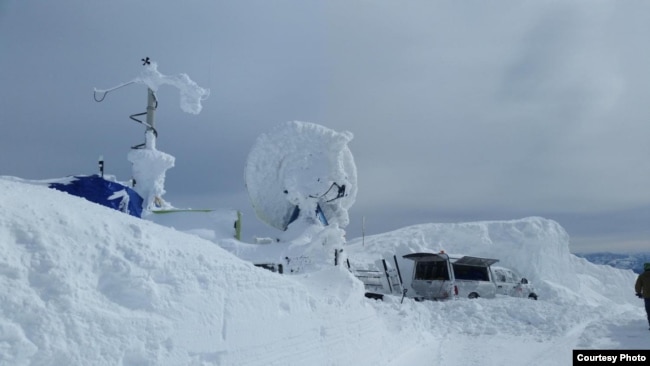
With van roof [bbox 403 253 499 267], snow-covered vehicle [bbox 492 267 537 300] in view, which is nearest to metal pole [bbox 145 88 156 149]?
van roof [bbox 403 253 499 267]

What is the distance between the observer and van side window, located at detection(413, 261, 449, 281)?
57.9 ft

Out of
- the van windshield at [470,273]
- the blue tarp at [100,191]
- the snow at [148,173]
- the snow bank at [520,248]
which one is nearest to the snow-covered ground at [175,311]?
the blue tarp at [100,191]

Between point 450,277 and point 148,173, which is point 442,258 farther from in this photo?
point 148,173

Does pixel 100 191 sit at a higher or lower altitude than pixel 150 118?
lower

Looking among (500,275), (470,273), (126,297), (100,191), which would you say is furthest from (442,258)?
(126,297)

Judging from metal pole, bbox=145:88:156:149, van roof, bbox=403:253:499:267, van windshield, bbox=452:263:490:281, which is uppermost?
metal pole, bbox=145:88:156:149

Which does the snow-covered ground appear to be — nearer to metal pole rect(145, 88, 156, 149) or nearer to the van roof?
the van roof

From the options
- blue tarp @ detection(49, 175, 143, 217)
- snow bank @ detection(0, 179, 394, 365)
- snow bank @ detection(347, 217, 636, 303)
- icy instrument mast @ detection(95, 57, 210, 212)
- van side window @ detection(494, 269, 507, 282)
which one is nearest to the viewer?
snow bank @ detection(0, 179, 394, 365)

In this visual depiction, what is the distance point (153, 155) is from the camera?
16.4 meters

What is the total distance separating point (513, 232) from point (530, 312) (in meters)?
18.5

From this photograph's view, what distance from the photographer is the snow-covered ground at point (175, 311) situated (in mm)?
3863

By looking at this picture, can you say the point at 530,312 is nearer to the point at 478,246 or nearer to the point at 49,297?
the point at 49,297

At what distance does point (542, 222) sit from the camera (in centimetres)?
3109

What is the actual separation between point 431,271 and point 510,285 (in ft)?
11.5
